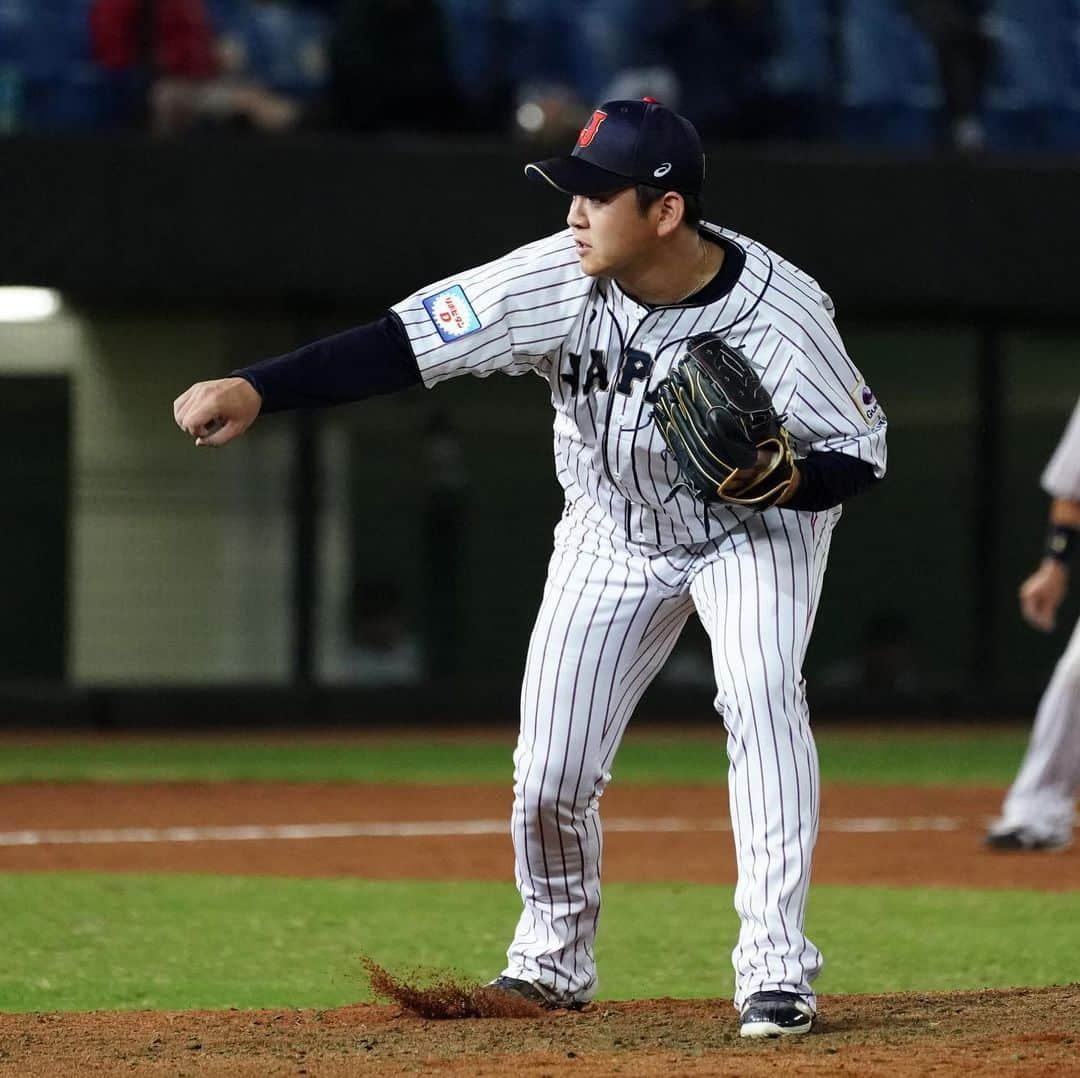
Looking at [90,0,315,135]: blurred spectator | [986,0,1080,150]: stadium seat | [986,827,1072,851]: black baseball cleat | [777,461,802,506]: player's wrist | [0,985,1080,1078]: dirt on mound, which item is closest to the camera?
[0,985,1080,1078]: dirt on mound

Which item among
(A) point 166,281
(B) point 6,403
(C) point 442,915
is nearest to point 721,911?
(C) point 442,915

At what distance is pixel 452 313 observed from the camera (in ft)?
14.6

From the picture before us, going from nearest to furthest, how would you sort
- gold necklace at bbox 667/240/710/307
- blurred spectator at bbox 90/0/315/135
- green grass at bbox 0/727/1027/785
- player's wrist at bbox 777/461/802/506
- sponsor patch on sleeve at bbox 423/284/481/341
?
player's wrist at bbox 777/461/802/506
sponsor patch on sleeve at bbox 423/284/481/341
gold necklace at bbox 667/240/710/307
green grass at bbox 0/727/1027/785
blurred spectator at bbox 90/0/315/135

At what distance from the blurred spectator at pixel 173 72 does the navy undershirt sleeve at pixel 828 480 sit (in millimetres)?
9961

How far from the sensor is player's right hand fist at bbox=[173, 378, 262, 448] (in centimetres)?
420

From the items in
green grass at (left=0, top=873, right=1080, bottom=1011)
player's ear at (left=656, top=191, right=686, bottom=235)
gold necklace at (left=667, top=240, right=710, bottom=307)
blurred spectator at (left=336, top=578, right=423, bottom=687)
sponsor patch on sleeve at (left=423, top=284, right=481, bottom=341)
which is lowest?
green grass at (left=0, top=873, right=1080, bottom=1011)

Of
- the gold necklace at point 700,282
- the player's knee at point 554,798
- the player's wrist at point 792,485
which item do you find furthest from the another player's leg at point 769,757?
the gold necklace at point 700,282

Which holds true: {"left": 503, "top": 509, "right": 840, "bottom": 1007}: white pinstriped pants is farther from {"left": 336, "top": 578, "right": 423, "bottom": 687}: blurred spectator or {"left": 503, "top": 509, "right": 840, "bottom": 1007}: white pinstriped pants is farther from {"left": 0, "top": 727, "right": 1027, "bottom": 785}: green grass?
{"left": 336, "top": 578, "right": 423, "bottom": 687}: blurred spectator

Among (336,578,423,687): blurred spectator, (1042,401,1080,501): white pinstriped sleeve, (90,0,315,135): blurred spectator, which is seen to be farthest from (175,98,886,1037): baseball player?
(336,578,423,687): blurred spectator

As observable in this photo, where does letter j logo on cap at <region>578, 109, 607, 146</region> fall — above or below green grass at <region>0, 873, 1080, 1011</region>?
above

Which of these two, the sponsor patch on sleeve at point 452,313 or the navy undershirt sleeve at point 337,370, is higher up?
the sponsor patch on sleeve at point 452,313

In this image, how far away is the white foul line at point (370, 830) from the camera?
30.0ft

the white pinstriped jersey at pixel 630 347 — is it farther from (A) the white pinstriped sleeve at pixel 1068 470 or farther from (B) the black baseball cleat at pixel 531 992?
(A) the white pinstriped sleeve at pixel 1068 470

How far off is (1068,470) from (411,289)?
708cm
